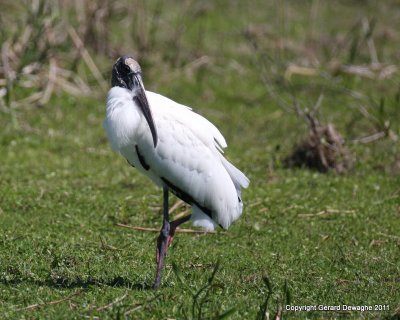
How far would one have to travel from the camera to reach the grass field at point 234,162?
5.81 m

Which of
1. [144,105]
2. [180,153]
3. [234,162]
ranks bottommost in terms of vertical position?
[234,162]

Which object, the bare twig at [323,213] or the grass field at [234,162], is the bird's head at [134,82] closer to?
the grass field at [234,162]

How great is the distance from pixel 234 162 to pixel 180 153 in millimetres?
3868

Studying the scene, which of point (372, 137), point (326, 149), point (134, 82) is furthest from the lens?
point (372, 137)

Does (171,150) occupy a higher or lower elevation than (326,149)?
higher

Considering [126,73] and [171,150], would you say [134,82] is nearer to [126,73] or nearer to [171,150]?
[126,73]

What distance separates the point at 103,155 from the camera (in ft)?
32.8

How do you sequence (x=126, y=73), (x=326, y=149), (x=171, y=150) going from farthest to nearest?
(x=326, y=149), (x=126, y=73), (x=171, y=150)

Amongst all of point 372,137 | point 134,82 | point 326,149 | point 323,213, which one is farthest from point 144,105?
point 372,137

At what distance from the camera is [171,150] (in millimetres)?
5973

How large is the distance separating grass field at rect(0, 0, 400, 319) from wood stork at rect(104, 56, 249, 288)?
43 cm

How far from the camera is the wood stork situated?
5.87 m

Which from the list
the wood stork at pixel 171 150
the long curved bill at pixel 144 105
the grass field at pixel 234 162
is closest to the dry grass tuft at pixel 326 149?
the grass field at pixel 234 162

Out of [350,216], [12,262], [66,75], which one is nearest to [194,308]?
[12,262]
